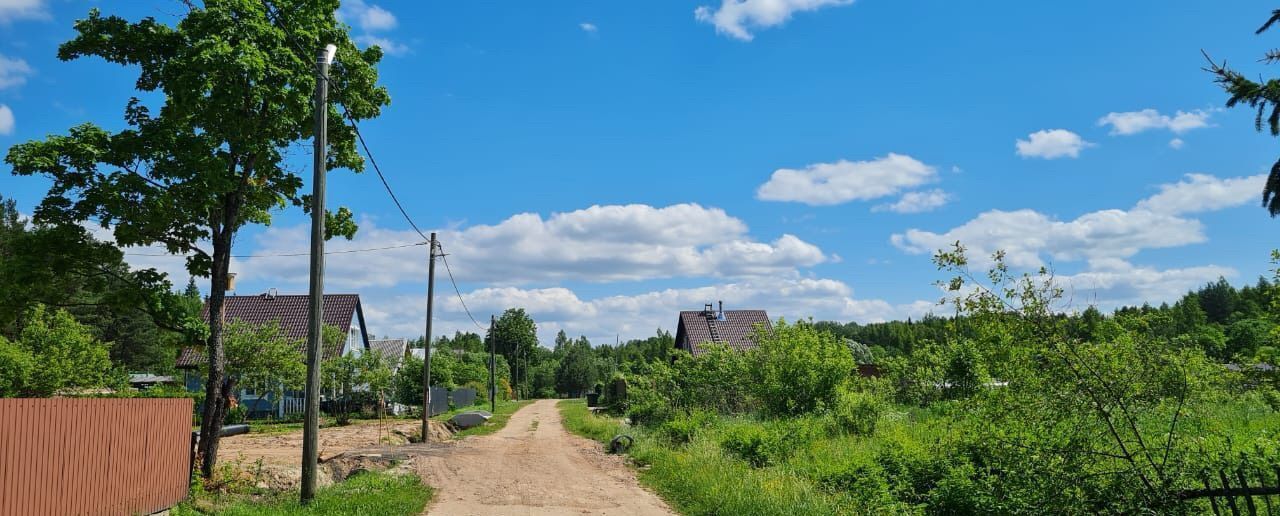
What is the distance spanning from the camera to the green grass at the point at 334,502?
11.3 m

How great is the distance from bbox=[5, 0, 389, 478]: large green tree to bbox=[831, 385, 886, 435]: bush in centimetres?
1374

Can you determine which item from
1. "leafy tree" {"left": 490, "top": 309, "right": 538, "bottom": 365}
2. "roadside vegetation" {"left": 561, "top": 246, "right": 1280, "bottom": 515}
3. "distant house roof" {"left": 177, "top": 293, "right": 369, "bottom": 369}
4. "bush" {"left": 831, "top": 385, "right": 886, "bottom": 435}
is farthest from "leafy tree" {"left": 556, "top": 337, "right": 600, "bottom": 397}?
"roadside vegetation" {"left": 561, "top": 246, "right": 1280, "bottom": 515}

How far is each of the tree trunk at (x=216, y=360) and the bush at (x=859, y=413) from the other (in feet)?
45.5

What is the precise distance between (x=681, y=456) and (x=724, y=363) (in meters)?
13.1

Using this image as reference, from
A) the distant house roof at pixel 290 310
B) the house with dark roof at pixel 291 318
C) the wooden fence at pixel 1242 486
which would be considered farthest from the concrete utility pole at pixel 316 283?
the distant house roof at pixel 290 310

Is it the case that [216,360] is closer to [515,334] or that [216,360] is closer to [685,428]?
[685,428]

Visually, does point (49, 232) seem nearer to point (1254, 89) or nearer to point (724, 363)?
point (1254, 89)

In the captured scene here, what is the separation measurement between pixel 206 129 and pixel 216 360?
4.13 m

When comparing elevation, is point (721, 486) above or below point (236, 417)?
above

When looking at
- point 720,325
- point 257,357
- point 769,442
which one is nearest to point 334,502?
point 769,442

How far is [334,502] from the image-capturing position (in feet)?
39.3

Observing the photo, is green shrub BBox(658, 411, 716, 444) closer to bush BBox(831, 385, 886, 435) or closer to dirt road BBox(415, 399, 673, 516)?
dirt road BBox(415, 399, 673, 516)

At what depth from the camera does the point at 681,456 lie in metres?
17.0

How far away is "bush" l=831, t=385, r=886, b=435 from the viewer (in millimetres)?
19953
